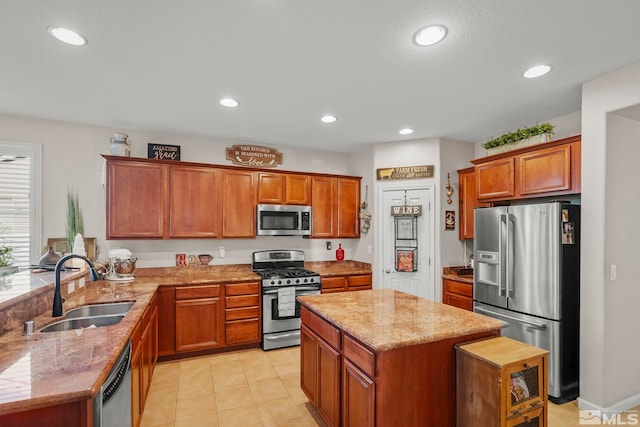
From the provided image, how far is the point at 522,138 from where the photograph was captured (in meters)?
3.29

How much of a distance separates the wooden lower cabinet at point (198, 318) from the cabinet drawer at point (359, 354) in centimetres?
220

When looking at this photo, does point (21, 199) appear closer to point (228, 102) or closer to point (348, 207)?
point (228, 102)

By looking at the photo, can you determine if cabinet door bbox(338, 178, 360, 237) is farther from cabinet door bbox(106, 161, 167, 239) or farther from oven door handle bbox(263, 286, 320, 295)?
cabinet door bbox(106, 161, 167, 239)

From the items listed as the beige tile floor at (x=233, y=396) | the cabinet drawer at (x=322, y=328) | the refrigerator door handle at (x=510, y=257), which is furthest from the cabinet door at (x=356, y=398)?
the refrigerator door handle at (x=510, y=257)

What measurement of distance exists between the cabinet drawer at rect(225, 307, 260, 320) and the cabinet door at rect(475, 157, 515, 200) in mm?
2999

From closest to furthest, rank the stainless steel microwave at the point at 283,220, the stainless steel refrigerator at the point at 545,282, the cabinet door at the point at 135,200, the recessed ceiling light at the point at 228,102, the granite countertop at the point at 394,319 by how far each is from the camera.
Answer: the granite countertop at the point at 394,319 < the stainless steel refrigerator at the point at 545,282 < the recessed ceiling light at the point at 228,102 < the cabinet door at the point at 135,200 < the stainless steel microwave at the point at 283,220

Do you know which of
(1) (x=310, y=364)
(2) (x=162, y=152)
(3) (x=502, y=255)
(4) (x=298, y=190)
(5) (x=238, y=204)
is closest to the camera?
(1) (x=310, y=364)

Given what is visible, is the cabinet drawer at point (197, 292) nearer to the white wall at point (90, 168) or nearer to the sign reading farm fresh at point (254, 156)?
the white wall at point (90, 168)

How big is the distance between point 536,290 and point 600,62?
186 centimetres

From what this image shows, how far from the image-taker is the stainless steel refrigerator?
2771mm

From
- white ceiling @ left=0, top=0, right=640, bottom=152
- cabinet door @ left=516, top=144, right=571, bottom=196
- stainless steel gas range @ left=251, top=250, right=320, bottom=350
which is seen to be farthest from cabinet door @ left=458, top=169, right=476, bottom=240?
stainless steel gas range @ left=251, top=250, right=320, bottom=350

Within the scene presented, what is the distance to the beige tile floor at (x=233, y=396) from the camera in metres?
2.52

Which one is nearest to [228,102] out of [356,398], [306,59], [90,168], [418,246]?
[306,59]

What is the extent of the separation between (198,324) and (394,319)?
99.4 inches
